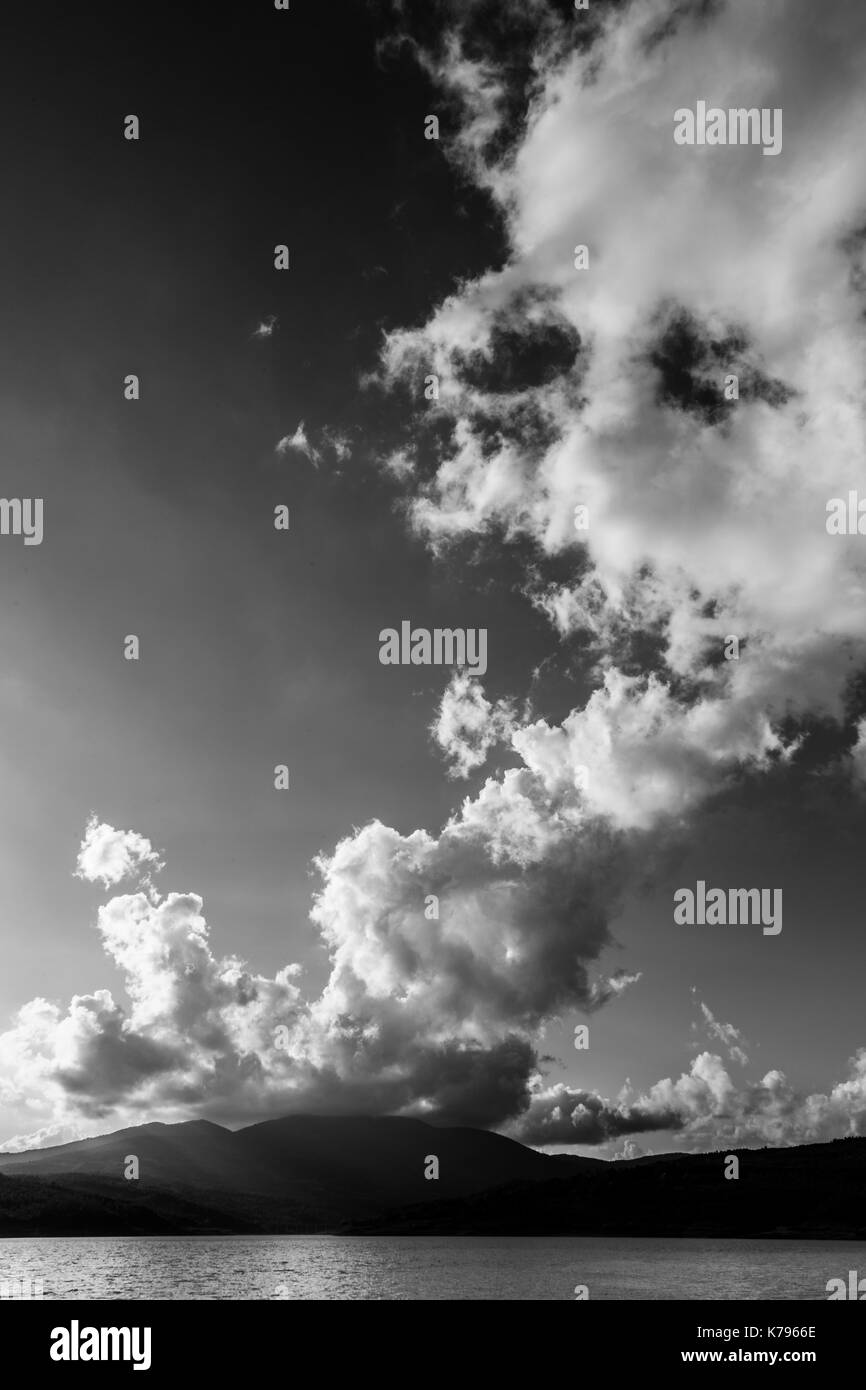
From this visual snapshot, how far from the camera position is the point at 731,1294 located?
136 m

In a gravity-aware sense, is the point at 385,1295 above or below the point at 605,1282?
above
